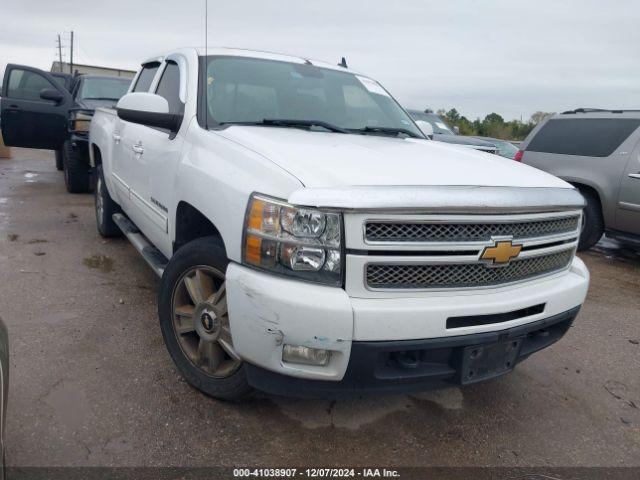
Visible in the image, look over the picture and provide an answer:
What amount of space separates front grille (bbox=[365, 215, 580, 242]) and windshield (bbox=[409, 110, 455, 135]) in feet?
28.6

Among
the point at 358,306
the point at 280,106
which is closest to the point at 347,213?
the point at 358,306

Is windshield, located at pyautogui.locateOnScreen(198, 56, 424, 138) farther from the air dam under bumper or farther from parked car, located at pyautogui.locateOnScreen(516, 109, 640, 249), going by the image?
parked car, located at pyautogui.locateOnScreen(516, 109, 640, 249)

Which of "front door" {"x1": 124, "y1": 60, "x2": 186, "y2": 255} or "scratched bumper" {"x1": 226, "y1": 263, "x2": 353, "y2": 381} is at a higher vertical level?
"front door" {"x1": 124, "y1": 60, "x2": 186, "y2": 255}

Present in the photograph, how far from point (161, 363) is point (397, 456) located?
1480 mm

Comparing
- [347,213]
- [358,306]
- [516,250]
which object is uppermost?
[347,213]

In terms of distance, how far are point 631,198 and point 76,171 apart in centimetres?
769

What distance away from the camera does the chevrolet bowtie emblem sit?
2.30 metres

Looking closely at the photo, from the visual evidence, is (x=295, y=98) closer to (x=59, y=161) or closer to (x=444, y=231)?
(x=444, y=231)

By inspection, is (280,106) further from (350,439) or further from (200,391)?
(350,439)

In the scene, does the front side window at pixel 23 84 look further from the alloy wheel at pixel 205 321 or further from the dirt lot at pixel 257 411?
the alloy wheel at pixel 205 321

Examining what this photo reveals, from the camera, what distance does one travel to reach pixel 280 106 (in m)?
3.42

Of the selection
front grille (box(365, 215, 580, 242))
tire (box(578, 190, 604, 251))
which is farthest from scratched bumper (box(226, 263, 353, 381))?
tire (box(578, 190, 604, 251))

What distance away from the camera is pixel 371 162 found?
8.18 feet

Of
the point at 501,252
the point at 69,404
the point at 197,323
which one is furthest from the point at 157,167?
the point at 501,252
